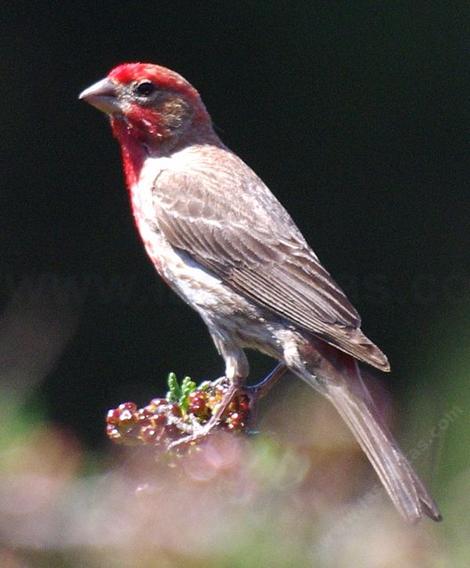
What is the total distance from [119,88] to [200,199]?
42cm

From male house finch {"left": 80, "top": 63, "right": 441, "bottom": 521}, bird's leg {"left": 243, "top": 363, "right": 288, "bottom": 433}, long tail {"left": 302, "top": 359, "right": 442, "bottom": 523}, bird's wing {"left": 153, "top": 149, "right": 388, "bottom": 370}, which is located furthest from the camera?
bird's wing {"left": 153, "top": 149, "right": 388, "bottom": 370}

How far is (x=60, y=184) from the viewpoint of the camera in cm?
655

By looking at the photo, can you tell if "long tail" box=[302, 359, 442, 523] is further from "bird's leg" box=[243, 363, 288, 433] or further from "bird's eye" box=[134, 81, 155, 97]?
"bird's eye" box=[134, 81, 155, 97]

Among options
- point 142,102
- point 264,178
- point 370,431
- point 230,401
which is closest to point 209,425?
point 230,401

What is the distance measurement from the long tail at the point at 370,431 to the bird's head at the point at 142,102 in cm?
105

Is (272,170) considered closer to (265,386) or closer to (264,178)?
(264,178)

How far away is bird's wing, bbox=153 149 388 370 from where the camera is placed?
3251 millimetres

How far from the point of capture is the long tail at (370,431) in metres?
2.44

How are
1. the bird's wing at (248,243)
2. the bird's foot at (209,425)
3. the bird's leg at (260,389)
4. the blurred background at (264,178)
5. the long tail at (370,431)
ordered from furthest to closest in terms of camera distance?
the blurred background at (264,178) < the bird's wing at (248,243) < the bird's leg at (260,389) < the long tail at (370,431) < the bird's foot at (209,425)

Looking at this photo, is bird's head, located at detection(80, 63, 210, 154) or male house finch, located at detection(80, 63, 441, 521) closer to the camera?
male house finch, located at detection(80, 63, 441, 521)

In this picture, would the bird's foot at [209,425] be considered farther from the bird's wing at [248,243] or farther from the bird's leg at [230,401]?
the bird's wing at [248,243]

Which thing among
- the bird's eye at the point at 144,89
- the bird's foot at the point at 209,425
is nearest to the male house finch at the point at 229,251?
the bird's eye at the point at 144,89

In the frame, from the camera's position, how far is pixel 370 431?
2826 mm

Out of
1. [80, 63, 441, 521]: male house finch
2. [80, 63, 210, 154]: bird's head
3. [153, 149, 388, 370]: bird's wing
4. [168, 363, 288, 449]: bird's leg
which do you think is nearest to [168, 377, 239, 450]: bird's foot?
[168, 363, 288, 449]: bird's leg
